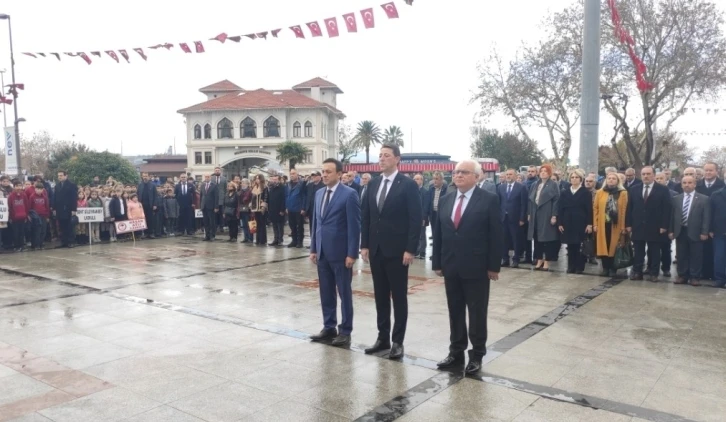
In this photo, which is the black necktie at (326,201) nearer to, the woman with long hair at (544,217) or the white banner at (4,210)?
the woman with long hair at (544,217)

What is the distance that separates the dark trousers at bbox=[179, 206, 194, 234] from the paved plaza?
316 inches

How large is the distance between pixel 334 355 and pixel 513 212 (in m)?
6.65

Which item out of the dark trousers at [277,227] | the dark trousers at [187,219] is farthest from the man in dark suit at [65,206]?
the dark trousers at [277,227]

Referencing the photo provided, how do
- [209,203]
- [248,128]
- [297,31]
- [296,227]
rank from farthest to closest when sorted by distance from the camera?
[248,128], [209,203], [296,227], [297,31]

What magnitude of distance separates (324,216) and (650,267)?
254 inches

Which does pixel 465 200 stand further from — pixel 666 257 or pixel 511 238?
pixel 666 257

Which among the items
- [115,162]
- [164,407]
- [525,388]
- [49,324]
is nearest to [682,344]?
[525,388]

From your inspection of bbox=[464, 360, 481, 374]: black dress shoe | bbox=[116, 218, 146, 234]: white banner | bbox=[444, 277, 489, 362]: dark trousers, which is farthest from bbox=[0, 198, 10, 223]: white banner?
bbox=[464, 360, 481, 374]: black dress shoe

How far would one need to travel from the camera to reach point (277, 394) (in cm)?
438

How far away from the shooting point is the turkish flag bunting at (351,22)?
1072 cm

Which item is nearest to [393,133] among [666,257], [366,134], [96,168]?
[366,134]

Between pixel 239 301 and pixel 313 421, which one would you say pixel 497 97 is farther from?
pixel 313 421

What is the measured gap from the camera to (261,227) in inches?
575

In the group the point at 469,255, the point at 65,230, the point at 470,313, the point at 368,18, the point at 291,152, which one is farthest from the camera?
the point at 291,152
